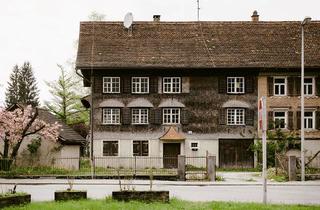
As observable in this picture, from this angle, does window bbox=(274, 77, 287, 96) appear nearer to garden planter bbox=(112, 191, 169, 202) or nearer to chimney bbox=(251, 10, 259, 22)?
chimney bbox=(251, 10, 259, 22)

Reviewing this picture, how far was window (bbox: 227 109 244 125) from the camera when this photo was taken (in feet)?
145

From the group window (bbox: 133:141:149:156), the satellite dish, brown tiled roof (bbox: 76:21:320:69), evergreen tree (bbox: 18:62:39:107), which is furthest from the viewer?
evergreen tree (bbox: 18:62:39:107)

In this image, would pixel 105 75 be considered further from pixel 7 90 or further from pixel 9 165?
pixel 7 90

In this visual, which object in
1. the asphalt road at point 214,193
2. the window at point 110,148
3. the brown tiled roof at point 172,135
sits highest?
the brown tiled roof at point 172,135

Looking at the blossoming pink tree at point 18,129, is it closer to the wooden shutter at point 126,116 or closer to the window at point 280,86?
the wooden shutter at point 126,116

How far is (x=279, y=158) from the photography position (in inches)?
1341

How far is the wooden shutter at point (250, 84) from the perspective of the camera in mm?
44500

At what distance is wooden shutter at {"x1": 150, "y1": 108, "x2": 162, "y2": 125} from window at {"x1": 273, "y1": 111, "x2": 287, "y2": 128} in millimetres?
9145

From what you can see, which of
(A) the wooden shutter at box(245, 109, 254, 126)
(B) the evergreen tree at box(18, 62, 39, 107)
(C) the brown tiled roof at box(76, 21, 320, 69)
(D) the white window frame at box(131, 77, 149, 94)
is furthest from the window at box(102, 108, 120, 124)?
(B) the evergreen tree at box(18, 62, 39, 107)

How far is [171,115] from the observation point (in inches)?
1741

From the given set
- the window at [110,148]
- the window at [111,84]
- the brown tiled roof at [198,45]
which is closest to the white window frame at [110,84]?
the window at [111,84]

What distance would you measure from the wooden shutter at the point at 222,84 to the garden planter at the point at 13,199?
1190 inches

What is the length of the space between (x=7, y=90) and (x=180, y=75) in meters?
51.2

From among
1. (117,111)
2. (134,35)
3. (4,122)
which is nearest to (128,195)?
(4,122)
